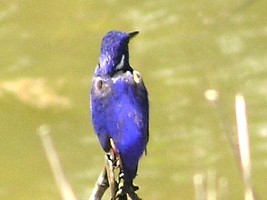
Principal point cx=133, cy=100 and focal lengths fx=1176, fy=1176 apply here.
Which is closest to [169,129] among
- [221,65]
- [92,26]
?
[221,65]

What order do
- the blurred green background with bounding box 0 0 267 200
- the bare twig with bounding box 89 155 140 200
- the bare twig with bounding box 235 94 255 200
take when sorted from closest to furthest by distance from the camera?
the bare twig with bounding box 235 94 255 200 < the bare twig with bounding box 89 155 140 200 < the blurred green background with bounding box 0 0 267 200

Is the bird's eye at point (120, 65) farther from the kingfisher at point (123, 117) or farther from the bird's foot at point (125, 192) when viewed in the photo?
the bird's foot at point (125, 192)

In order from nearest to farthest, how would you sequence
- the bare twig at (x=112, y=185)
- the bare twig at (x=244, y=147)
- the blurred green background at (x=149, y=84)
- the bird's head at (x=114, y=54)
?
1. the bare twig at (x=244, y=147)
2. the bare twig at (x=112, y=185)
3. the bird's head at (x=114, y=54)
4. the blurred green background at (x=149, y=84)

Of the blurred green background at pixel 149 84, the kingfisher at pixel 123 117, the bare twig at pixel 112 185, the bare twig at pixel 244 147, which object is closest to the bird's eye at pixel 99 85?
the kingfisher at pixel 123 117

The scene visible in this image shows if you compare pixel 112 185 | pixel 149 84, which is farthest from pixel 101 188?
pixel 149 84

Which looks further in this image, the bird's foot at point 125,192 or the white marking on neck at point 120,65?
the white marking on neck at point 120,65

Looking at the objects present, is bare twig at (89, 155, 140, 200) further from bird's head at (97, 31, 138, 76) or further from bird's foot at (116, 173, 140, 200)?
bird's head at (97, 31, 138, 76)

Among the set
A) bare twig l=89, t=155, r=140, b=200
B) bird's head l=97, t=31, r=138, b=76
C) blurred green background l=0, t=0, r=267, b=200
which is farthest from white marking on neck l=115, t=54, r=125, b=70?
blurred green background l=0, t=0, r=267, b=200
